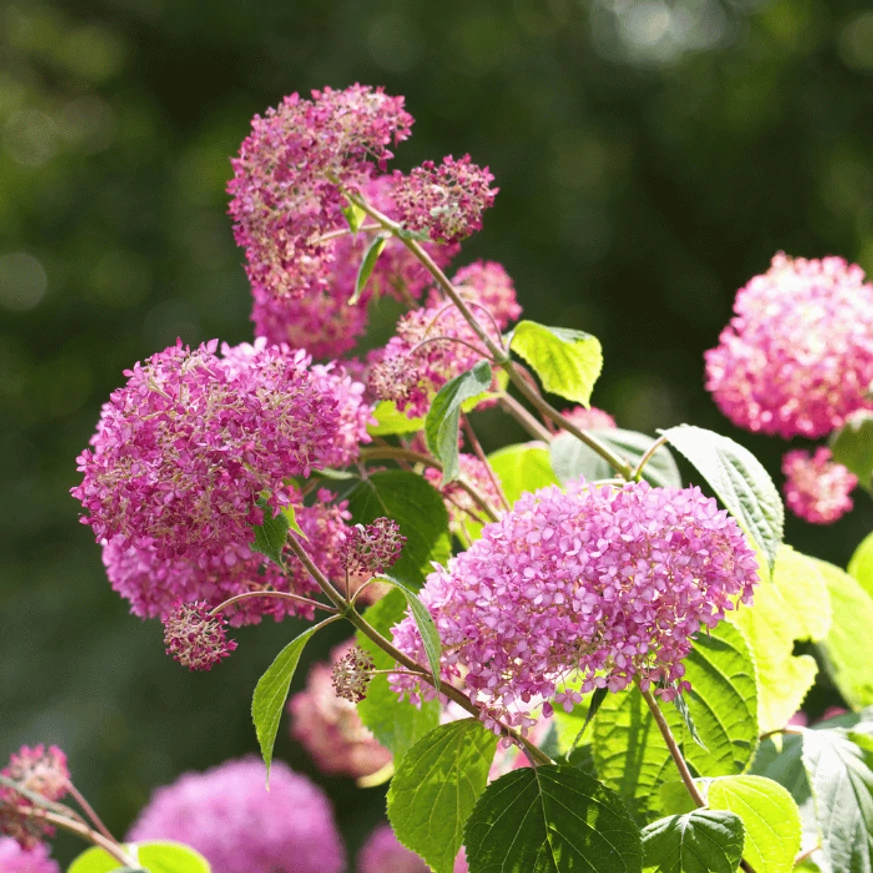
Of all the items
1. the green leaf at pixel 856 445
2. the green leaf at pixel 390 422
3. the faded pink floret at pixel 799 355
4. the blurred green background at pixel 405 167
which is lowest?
the green leaf at pixel 390 422

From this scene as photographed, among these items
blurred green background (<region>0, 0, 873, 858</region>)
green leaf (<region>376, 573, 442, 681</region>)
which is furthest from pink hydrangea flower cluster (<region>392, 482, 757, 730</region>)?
blurred green background (<region>0, 0, 873, 858</region>)

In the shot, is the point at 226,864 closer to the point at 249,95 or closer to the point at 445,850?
the point at 445,850

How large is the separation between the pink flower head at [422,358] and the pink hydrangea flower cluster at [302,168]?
81mm

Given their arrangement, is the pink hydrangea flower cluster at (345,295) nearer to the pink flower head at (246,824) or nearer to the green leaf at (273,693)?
the green leaf at (273,693)

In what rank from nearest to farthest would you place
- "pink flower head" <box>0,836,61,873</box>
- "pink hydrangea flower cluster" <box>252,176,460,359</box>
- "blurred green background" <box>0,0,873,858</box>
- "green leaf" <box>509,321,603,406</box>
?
"green leaf" <box>509,321,603,406</box> < "pink hydrangea flower cluster" <box>252,176,460,359</box> < "pink flower head" <box>0,836,61,873</box> < "blurred green background" <box>0,0,873,858</box>

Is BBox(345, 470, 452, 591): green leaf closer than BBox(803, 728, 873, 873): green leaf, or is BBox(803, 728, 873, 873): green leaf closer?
BBox(803, 728, 873, 873): green leaf

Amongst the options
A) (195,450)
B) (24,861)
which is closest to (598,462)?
(195,450)

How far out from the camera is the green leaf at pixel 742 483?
631 mm

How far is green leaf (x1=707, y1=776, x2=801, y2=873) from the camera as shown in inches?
24.7

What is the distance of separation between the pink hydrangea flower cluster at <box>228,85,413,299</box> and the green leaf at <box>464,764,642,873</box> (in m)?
0.34

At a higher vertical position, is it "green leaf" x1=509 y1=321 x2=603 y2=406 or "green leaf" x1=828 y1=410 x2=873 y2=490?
"green leaf" x1=828 y1=410 x2=873 y2=490

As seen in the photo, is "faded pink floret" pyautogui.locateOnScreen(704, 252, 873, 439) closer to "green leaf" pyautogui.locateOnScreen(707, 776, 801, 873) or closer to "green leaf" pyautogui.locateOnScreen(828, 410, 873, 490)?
"green leaf" pyautogui.locateOnScreen(828, 410, 873, 490)

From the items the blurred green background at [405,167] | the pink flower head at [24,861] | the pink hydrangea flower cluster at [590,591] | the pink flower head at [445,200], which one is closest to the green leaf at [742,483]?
the pink hydrangea flower cluster at [590,591]

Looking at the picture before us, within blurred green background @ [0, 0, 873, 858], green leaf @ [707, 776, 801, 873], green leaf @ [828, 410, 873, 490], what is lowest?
green leaf @ [707, 776, 801, 873]
